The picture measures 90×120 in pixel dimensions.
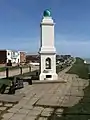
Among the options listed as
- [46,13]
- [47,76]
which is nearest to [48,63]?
[47,76]

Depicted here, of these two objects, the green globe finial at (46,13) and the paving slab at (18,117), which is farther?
the green globe finial at (46,13)

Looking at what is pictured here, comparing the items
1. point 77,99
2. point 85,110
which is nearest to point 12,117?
point 85,110

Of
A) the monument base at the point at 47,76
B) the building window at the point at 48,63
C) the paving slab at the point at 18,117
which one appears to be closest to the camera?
the paving slab at the point at 18,117

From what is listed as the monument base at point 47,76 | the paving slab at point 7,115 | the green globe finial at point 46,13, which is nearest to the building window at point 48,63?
the monument base at point 47,76

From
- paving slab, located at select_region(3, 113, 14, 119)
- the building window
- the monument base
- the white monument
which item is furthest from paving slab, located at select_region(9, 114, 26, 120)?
the building window

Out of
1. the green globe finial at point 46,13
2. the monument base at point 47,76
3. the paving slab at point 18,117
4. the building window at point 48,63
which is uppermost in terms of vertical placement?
the green globe finial at point 46,13

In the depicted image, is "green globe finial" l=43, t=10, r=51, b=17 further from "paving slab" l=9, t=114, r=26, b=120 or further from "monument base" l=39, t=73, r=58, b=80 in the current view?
"paving slab" l=9, t=114, r=26, b=120

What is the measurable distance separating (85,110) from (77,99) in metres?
2.37

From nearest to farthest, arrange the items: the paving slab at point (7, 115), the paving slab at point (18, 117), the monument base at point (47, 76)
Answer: the paving slab at point (18, 117)
the paving slab at point (7, 115)
the monument base at point (47, 76)

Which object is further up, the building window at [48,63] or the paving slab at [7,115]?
the building window at [48,63]

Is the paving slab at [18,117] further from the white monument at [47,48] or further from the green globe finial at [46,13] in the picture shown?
the green globe finial at [46,13]

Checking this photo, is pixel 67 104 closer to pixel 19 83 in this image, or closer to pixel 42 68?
pixel 19 83

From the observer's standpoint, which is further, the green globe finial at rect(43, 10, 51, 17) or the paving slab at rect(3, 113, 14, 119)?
the green globe finial at rect(43, 10, 51, 17)

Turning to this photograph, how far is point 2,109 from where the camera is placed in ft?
31.7
